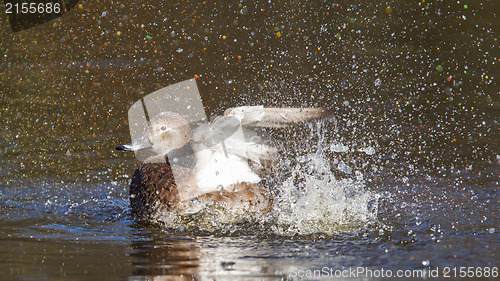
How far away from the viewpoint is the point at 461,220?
3646 mm

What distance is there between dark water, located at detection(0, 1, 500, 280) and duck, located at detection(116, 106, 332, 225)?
21 centimetres

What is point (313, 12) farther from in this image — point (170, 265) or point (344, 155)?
point (170, 265)

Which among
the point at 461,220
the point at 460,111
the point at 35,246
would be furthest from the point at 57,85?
the point at 461,220

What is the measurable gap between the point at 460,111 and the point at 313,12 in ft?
8.33
